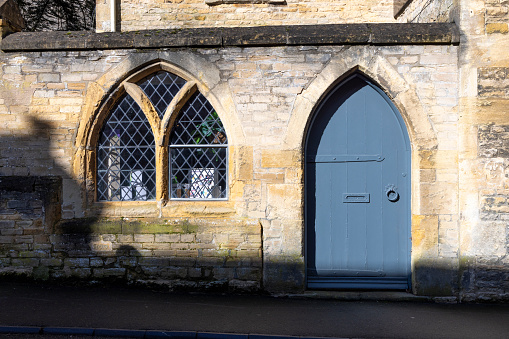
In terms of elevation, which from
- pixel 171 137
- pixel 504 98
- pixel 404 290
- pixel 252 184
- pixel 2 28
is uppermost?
pixel 2 28

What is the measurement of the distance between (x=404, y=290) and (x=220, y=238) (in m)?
2.29

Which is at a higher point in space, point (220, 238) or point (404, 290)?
point (220, 238)

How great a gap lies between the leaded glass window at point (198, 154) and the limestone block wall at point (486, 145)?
290 cm

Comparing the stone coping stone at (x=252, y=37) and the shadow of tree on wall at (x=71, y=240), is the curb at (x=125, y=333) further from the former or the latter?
the stone coping stone at (x=252, y=37)

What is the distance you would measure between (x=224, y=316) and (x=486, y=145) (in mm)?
3485

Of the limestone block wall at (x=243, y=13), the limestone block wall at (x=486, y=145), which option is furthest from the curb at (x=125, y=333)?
the limestone block wall at (x=243, y=13)

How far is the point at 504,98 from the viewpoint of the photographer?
5.38 m

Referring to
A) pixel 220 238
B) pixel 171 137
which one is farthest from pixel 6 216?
pixel 220 238

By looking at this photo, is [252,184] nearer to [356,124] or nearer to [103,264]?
[356,124]

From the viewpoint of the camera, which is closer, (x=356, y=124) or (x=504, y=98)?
Answer: (x=504, y=98)

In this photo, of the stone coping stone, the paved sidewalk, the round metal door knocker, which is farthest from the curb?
the stone coping stone

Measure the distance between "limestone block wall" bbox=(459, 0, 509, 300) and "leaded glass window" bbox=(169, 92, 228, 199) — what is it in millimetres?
2903

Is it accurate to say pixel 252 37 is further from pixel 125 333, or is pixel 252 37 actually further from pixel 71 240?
pixel 125 333

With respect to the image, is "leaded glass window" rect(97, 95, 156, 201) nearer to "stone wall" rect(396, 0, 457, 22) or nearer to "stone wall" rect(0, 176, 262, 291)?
"stone wall" rect(0, 176, 262, 291)
